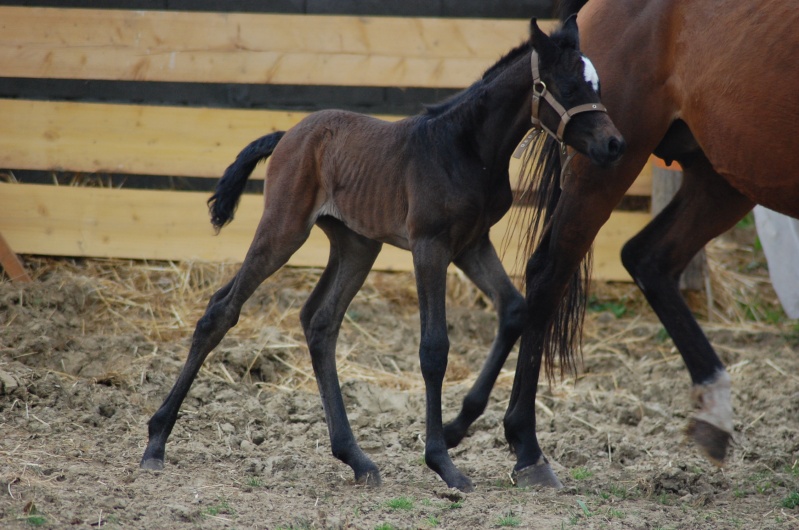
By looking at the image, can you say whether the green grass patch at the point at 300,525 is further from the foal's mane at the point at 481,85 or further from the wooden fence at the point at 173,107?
A: the wooden fence at the point at 173,107

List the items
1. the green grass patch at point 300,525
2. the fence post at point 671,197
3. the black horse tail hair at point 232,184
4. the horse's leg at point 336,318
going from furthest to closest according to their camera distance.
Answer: the fence post at point 671,197
the black horse tail hair at point 232,184
the horse's leg at point 336,318
the green grass patch at point 300,525

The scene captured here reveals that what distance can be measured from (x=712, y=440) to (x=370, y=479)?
1431mm

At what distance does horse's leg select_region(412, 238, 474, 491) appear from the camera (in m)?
3.62

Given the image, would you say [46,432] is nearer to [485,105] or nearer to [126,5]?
[485,105]

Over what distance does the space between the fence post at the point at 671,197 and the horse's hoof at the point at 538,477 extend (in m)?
3.17

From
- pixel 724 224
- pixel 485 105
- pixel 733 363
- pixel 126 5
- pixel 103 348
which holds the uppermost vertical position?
pixel 485 105

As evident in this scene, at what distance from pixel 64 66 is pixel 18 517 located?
452 cm

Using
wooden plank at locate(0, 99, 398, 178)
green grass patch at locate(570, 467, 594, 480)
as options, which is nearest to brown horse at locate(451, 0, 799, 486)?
green grass patch at locate(570, 467, 594, 480)

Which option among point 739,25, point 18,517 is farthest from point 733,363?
point 18,517

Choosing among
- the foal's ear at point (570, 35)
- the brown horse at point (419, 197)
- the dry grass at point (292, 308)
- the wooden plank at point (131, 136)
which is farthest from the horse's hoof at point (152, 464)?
the wooden plank at point (131, 136)

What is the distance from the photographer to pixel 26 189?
6.64 m

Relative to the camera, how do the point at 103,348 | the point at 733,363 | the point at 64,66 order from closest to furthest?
the point at 103,348, the point at 733,363, the point at 64,66

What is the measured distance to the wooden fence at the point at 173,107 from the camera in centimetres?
661

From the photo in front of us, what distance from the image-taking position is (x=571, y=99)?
337 centimetres
